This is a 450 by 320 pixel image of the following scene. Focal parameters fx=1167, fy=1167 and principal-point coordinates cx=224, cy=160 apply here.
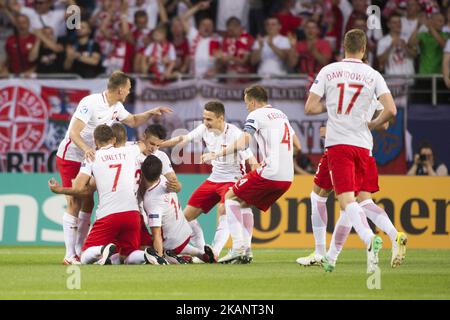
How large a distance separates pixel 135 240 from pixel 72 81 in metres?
6.69

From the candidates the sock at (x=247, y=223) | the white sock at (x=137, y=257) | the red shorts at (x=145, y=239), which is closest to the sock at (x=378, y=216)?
the sock at (x=247, y=223)

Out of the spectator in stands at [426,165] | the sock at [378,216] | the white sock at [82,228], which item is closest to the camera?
the sock at [378,216]

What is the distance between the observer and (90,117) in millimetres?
14195

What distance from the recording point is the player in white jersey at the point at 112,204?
1335 cm

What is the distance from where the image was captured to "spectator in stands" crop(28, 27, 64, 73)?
21.0 meters

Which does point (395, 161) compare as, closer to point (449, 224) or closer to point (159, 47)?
point (449, 224)

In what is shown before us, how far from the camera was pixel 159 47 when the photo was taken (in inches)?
829

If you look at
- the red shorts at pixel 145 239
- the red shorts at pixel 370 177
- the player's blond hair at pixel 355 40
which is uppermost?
the player's blond hair at pixel 355 40

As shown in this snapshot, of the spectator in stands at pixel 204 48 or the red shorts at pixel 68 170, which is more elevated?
the spectator in stands at pixel 204 48

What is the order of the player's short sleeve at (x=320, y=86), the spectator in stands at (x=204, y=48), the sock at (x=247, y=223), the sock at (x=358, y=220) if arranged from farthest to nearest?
the spectator in stands at (x=204, y=48)
the sock at (x=247, y=223)
the player's short sleeve at (x=320, y=86)
the sock at (x=358, y=220)

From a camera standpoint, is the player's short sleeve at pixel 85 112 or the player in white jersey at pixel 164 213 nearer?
the player in white jersey at pixel 164 213

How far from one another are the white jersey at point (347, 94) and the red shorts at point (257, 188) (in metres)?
1.63

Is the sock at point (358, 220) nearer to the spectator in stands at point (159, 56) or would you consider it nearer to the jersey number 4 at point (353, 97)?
the jersey number 4 at point (353, 97)
